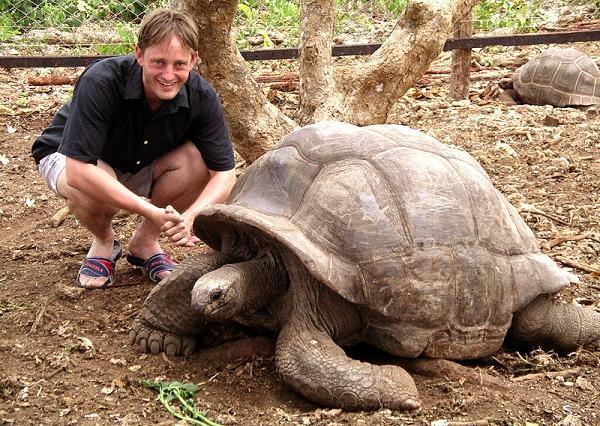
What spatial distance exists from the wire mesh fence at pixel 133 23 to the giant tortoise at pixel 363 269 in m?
4.33

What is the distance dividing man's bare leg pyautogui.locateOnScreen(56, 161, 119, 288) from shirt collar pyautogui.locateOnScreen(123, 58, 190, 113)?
1.42 feet

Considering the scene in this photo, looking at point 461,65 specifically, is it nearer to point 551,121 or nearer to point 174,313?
point 551,121

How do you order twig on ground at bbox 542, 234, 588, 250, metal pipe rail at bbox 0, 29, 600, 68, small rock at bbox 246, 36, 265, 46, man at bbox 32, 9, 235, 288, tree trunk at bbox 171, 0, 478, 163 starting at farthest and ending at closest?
small rock at bbox 246, 36, 265, 46 → metal pipe rail at bbox 0, 29, 600, 68 → tree trunk at bbox 171, 0, 478, 163 → twig on ground at bbox 542, 234, 588, 250 → man at bbox 32, 9, 235, 288

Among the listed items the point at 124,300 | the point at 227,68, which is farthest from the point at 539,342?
the point at 227,68

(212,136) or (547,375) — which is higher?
(212,136)

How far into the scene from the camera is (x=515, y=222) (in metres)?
3.06

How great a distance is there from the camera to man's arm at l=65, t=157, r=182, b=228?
305 centimetres

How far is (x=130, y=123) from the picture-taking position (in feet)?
10.8

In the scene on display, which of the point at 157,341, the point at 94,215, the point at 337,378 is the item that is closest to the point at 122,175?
the point at 94,215

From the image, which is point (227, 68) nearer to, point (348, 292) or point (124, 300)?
point (124, 300)

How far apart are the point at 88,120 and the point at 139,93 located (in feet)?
0.76

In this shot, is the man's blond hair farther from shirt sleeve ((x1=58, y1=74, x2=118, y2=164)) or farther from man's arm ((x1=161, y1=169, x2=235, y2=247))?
man's arm ((x1=161, y1=169, x2=235, y2=247))

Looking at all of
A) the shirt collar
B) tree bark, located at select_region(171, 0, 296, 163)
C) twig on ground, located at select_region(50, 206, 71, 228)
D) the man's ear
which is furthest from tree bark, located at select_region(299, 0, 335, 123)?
the man's ear

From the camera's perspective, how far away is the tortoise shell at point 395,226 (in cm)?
264
